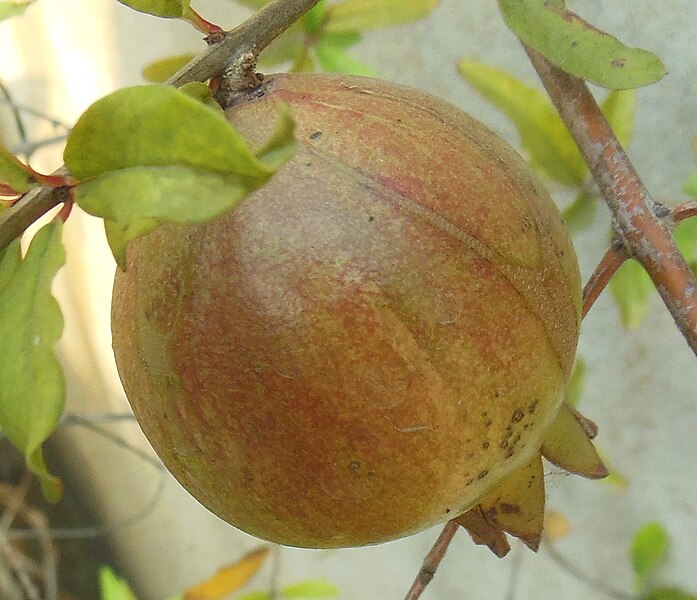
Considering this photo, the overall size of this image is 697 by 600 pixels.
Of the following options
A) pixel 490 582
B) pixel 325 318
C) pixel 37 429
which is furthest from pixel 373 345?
pixel 490 582

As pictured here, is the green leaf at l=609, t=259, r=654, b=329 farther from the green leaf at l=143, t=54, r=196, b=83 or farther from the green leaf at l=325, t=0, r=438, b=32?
the green leaf at l=143, t=54, r=196, b=83

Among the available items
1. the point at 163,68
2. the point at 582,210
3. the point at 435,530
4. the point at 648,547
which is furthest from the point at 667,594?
the point at 163,68

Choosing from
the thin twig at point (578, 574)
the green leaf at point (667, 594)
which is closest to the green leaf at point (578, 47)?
the green leaf at point (667, 594)

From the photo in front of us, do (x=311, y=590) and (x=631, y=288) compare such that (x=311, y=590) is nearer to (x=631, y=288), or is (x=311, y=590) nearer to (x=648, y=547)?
(x=648, y=547)

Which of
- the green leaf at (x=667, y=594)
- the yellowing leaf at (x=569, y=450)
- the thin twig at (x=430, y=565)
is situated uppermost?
the yellowing leaf at (x=569, y=450)

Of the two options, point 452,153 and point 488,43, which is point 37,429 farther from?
point 488,43

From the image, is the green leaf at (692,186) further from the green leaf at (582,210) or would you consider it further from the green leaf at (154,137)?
the green leaf at (154,137)
